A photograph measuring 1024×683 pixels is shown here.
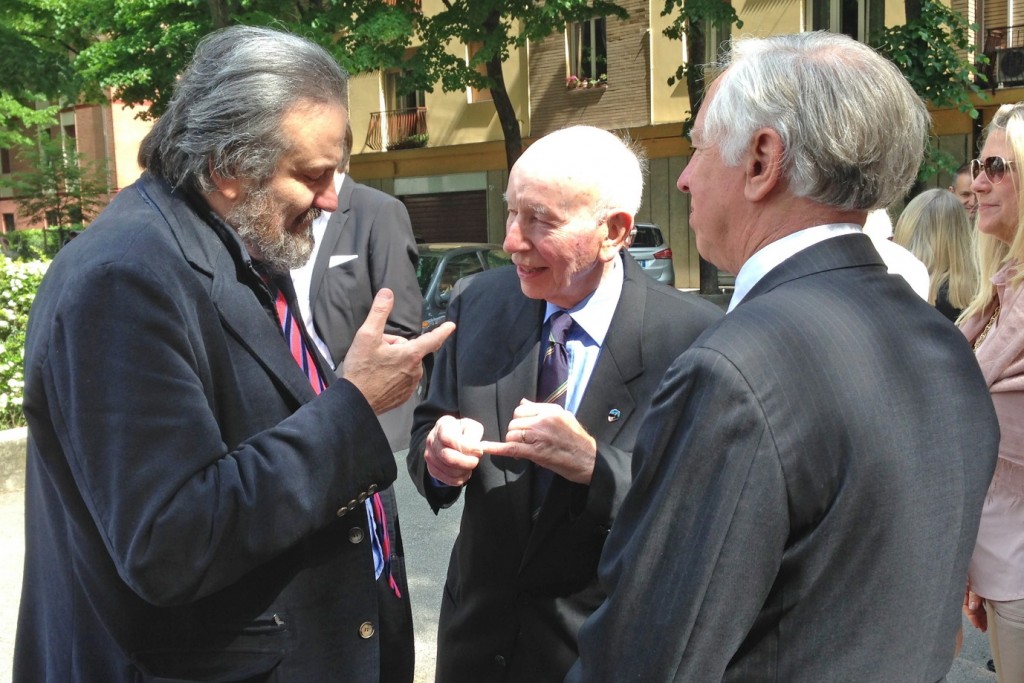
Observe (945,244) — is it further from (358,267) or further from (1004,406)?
(358,267)

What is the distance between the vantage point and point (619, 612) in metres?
1.30

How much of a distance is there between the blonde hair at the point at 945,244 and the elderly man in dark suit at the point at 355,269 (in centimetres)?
237

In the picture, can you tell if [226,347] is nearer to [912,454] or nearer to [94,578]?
[94,578]

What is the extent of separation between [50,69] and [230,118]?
37.2 feet

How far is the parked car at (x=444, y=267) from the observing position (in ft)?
32.0

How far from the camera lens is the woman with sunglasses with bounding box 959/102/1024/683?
8.13 feet

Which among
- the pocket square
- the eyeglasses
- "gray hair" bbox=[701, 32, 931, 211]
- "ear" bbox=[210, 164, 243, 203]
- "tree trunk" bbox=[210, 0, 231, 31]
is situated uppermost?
"tree trunk" bbox=[210, 0, 231, 31]

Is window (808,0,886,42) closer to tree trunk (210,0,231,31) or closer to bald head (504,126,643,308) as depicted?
tree trunk (210,0,231,31)

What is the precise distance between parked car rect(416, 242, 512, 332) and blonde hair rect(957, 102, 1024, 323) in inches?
254

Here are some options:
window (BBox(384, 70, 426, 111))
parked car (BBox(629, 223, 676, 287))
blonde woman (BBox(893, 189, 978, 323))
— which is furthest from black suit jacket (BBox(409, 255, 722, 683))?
window (BBox(384, 70, 426, 111))

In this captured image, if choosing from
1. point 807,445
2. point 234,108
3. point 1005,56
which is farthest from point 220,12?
point 1005,56

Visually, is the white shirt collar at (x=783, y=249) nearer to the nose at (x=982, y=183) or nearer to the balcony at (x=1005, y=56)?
the nose at (x=982, y=183)

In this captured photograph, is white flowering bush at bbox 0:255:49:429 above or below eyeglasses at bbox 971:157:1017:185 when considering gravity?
below

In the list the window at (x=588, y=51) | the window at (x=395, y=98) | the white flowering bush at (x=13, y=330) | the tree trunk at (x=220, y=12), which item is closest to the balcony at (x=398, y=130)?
the window at (x=395, y=98)
